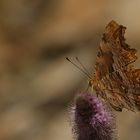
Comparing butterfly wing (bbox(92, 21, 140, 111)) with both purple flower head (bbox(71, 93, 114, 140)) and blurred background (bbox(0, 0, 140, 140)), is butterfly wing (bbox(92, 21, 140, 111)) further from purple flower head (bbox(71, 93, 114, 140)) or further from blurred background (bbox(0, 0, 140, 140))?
blurred background (bbox(0, 0, 140, 140))

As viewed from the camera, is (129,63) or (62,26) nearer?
(129,63)

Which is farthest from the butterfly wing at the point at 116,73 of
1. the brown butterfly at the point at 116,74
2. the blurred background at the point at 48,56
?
the blurred background at the point at 48,56

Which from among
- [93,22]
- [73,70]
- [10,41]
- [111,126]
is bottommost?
[111,126]

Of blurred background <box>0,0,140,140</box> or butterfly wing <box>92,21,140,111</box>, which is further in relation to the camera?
blurred background <box>0,0,140,140</box>

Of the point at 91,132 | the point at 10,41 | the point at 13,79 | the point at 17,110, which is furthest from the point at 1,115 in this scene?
the point at 91,132

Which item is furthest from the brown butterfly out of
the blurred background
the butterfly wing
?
the blurred background

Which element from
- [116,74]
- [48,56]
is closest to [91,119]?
[116,74]

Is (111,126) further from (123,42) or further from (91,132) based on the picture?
(123,42)
